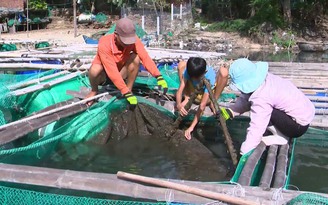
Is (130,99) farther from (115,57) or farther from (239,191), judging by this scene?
(239,191)

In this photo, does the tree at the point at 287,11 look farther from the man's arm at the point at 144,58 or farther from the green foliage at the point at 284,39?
the man's arm at the point at 144,58

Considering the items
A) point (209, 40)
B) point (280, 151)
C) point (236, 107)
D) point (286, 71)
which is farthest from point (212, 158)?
point (209, 40)

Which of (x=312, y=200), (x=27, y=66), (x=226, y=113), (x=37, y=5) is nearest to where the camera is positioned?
(x=312, y=200)

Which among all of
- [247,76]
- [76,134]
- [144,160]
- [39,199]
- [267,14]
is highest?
[267,14]

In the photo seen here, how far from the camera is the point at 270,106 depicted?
3.70 metres

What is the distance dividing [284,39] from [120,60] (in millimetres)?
21248

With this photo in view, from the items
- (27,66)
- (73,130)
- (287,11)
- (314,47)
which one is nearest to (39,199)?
(73,130)

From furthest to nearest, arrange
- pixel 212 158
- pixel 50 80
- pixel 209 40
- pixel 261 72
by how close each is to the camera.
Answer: pixel 209 40, pixel 50 80, pixel 212 158, pixel 261 72

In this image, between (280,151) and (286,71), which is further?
(286,71)

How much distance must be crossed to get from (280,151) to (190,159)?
142cm

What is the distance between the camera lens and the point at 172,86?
253 inches

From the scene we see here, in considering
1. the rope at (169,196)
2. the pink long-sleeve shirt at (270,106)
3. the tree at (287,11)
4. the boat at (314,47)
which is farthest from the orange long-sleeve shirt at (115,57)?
the tree at (287,11)

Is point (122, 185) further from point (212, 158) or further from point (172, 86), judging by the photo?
point (172, 86)

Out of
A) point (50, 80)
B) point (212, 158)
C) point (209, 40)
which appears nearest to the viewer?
point (212, 158)
